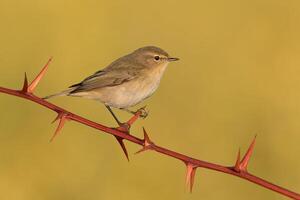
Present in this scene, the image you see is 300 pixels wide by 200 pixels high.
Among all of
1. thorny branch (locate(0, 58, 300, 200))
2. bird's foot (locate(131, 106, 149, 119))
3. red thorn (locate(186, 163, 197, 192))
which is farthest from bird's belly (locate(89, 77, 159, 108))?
red thorn (locate(186, 163, 197, 192))

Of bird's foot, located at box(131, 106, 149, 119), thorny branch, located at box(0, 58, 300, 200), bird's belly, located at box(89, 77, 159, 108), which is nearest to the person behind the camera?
thorny branch, located at box(0, 58, 300, 200)

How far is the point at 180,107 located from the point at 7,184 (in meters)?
2.29

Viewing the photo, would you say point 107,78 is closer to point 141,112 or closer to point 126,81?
point 126,81

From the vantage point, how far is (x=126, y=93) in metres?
6.00

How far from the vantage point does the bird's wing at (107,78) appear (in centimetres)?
570

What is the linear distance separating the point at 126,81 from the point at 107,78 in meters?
0.22

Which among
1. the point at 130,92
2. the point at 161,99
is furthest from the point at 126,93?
the point at 161,99

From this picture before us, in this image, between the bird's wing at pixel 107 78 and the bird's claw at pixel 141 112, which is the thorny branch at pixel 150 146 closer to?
the bird's claw at pixel 141 112

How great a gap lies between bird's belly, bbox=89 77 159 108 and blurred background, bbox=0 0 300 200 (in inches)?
74.4

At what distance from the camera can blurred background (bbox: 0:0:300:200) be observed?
25.7 ft

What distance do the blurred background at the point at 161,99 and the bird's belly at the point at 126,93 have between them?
1.89 meters

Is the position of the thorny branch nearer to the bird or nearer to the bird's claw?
the bird's claw

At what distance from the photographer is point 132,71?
623cm

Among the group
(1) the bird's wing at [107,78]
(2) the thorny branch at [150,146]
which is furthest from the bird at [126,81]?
(2) the thorny branch at [150,146]
